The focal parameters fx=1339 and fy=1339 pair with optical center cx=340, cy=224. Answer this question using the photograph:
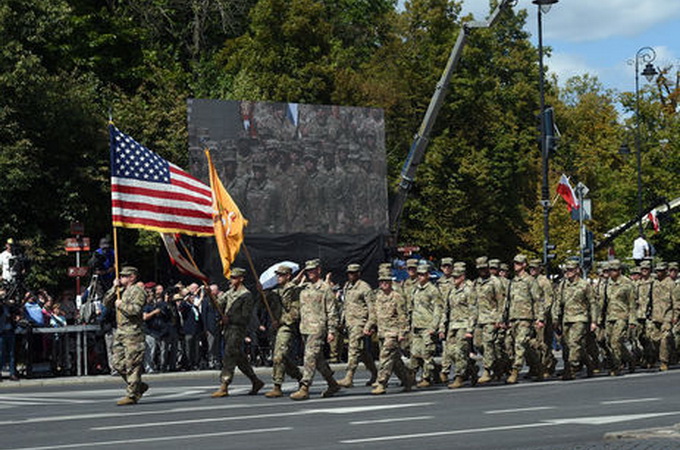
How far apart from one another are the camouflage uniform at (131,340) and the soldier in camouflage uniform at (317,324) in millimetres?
2247

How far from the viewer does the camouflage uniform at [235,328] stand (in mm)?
19719

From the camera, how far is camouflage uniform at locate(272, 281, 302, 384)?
774 inches

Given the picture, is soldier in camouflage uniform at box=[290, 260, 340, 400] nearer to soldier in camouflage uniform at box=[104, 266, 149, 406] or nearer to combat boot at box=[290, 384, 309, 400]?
combat boot at box=[290, 384, 309, 400]

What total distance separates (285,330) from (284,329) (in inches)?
1.0

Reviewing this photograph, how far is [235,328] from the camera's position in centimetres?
1989

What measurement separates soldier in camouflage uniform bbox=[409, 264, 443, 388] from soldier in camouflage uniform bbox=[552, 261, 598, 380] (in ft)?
8.60

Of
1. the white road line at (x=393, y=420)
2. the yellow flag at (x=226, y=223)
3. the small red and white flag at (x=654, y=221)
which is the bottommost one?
the white road line at (x=393, y=420)

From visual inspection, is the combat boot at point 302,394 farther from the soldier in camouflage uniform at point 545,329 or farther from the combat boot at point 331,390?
the soldier in camouflage uniform at point 545,329

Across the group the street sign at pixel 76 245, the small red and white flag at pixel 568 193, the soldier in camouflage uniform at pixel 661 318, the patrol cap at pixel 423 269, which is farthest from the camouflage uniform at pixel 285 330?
the small red and white flag at pixel 568 193

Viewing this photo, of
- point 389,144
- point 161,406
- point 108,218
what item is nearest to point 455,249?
point 389,144

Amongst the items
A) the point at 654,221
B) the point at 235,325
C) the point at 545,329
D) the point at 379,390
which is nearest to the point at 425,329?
the point at 379,390

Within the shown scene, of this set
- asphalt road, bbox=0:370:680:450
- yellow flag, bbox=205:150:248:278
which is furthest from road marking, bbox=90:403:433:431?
yellow flag, bbox=205:150:248:278

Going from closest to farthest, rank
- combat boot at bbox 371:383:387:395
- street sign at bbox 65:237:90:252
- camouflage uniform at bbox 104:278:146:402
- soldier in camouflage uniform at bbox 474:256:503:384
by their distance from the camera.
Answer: camouflage uniform at bbox 104:278:146:402, combat boot at bbox 371:383:387:395, soldier in camouflage uniform at bbox 474:256:503:384, street sign at bbox 65:237:90:252

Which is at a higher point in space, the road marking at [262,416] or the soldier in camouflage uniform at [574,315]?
the soldier in camouflage uniform at [574,315]
